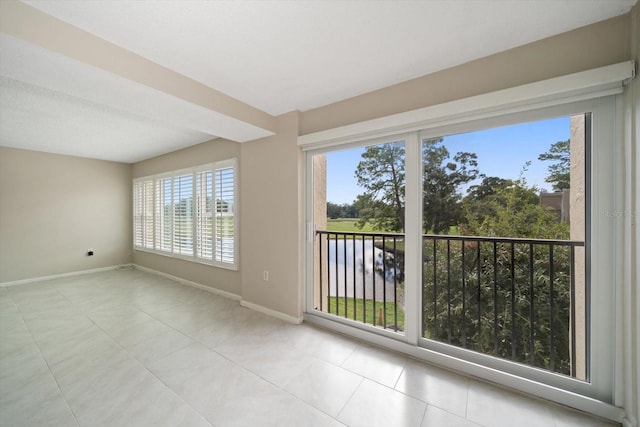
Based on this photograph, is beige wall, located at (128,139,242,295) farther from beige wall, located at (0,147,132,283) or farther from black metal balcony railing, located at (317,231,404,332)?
black metal balcony railing, located at (317,231,404,332)

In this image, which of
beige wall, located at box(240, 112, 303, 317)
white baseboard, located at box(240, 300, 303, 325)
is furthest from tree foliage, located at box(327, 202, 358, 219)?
white baseboard, located at box(240, 300, 303, 325)

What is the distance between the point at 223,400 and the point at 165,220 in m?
3.99

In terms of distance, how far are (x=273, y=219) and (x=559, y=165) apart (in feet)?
8.60

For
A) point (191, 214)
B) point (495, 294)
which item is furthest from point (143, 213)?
point (495, 294)

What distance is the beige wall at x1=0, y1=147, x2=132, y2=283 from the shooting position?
4059mm

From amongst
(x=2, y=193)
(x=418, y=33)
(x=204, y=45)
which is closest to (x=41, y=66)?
(x=204, y=45)

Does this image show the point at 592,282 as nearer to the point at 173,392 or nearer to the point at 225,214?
the point at 173,392

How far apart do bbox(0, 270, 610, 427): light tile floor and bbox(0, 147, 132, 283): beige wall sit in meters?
1.98

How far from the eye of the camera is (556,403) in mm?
1561

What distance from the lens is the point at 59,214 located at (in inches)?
178

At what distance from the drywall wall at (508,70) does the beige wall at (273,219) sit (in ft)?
2.76

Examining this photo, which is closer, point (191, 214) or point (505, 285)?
point (505, 285)

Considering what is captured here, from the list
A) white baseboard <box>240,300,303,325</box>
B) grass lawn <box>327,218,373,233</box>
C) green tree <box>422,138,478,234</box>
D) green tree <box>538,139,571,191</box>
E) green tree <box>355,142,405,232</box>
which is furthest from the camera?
white baseboard <box>240,300,303,325</box>

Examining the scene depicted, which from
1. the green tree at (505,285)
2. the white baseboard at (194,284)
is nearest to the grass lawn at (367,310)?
the green tree at (505,285)
